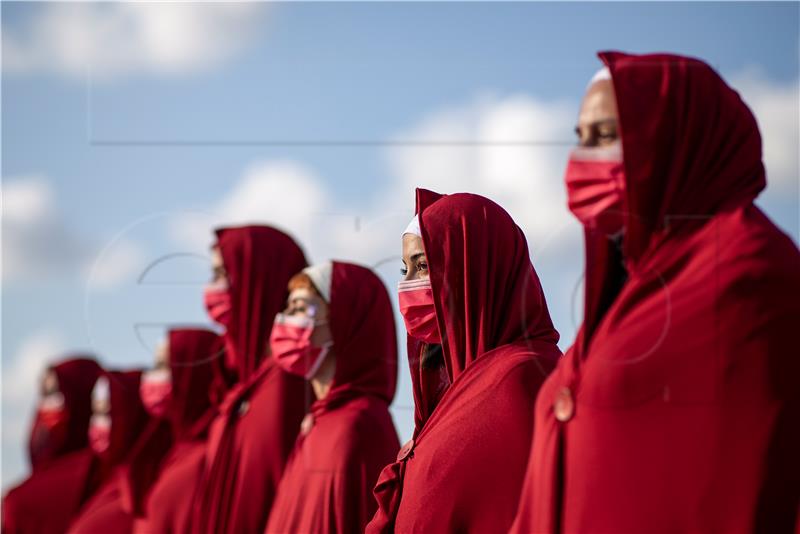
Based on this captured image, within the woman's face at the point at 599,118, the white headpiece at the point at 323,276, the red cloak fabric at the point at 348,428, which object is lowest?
the red cloak fabric at the point at 348,428

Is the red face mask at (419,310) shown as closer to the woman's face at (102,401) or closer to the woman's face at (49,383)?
the woman's face at (102,401)

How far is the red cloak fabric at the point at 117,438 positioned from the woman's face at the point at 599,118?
24.3 feet

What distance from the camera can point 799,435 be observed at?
3.24 metres

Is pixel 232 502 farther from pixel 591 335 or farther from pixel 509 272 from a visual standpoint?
pixel 591 335

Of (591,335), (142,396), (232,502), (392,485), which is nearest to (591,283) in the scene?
(591,335)

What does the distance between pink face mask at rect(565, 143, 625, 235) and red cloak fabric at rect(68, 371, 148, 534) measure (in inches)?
291

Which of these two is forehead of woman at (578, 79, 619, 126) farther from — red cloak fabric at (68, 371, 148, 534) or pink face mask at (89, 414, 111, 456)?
pink face mask at (89, 414, 111, 456)

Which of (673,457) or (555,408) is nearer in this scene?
(673,457)

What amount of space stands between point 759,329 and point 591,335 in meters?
0.46

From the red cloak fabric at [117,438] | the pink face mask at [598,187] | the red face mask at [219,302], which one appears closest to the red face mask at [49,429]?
the red cloak fabric at [117,438]

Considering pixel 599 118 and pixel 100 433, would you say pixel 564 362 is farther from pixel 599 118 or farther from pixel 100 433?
pixel 100 433

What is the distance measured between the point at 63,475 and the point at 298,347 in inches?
227

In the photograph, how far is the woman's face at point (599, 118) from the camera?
3.48 m

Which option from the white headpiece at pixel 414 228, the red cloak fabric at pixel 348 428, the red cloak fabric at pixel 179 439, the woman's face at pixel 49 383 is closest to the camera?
the white headpiece at pixel 414 228
